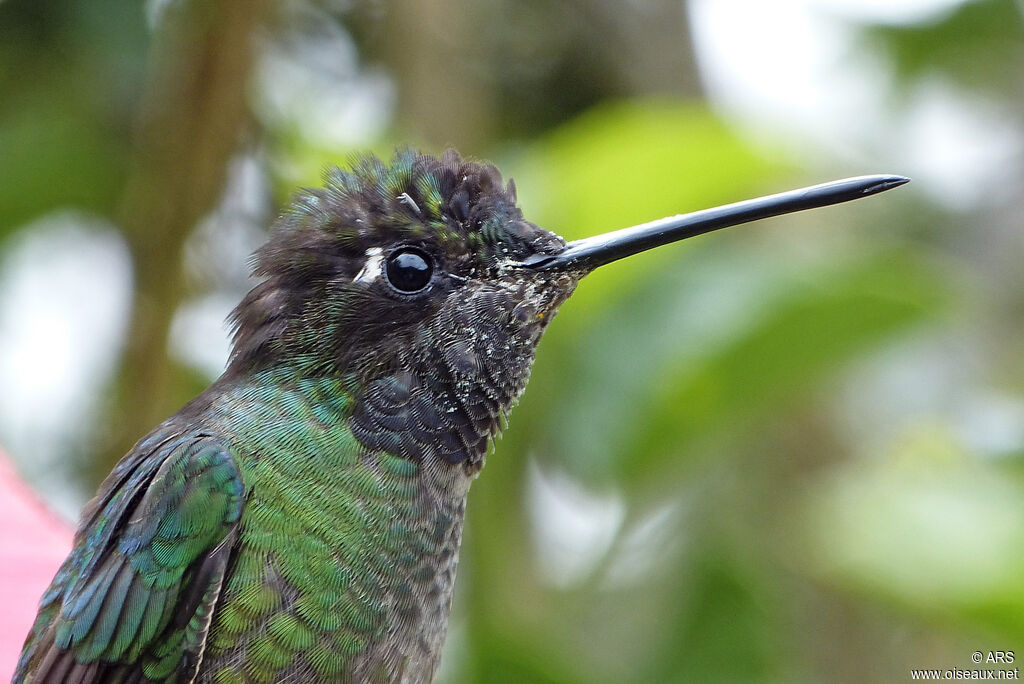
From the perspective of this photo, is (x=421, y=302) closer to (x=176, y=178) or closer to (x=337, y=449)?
(x=337, y=449)

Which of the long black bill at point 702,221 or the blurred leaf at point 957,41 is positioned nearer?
the long black bill at point 702,221

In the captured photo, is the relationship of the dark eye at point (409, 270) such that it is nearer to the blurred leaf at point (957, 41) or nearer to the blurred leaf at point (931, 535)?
the blurred leaf at point (931, 535)

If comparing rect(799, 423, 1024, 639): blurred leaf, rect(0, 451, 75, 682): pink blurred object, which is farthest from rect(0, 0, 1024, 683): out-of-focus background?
rect(0, 451, 75, 682): pink blurred object

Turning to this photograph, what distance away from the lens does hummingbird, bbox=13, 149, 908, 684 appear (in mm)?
1729

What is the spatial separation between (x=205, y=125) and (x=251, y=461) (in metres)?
1.48

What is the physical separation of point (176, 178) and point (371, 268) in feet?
4.45

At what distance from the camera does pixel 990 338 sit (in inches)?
222

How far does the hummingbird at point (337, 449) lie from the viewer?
1729mm

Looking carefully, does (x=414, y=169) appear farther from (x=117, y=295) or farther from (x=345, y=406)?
(x=117, y=295)

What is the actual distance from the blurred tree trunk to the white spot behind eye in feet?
3.80

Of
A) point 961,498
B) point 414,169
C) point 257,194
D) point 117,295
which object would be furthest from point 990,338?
point 414,169

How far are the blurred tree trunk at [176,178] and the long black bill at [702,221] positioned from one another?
1.34m

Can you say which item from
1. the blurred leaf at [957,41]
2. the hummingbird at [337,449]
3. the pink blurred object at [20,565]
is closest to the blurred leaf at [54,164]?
the pink blurred object at [20,565]

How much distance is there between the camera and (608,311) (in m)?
3.69
